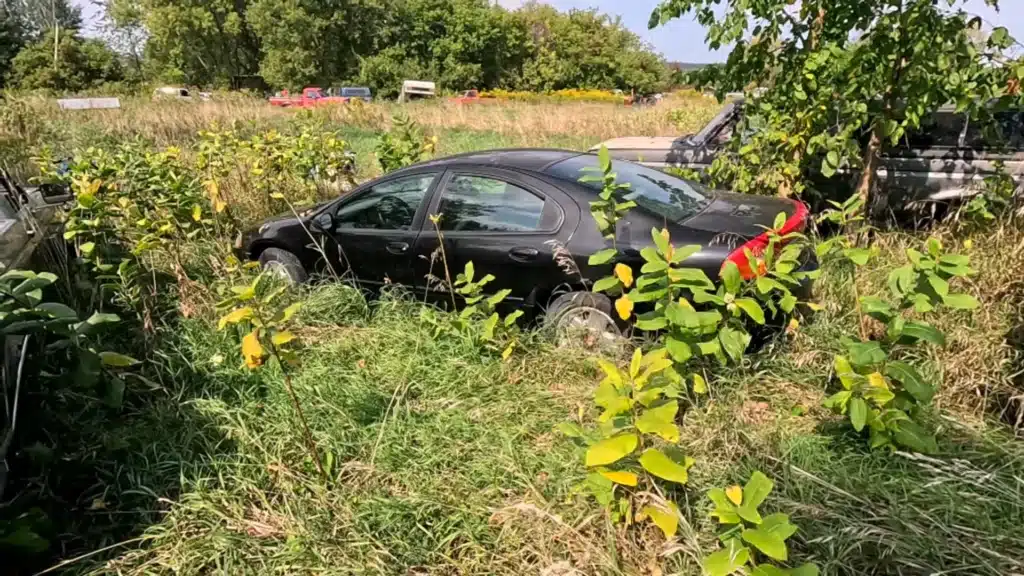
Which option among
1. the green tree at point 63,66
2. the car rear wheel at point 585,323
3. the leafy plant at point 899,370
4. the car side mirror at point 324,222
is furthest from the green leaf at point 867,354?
the green tree at point 63,66

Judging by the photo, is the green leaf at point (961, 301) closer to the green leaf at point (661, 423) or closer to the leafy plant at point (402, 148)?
the green leaf at point (661, 423)

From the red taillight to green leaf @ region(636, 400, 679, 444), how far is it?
38.6 inches

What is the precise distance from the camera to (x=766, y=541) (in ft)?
6.02

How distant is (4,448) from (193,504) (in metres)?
0.76

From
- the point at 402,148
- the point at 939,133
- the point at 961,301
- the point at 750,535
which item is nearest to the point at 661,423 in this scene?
the point at 750,535

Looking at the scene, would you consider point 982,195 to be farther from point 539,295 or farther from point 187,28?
point 187,28

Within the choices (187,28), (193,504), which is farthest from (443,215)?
(187,28)

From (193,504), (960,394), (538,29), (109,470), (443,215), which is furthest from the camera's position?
(538,29)

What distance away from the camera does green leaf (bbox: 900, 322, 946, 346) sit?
2500 millimetres

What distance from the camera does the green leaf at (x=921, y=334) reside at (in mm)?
2500

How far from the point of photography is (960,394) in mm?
3324

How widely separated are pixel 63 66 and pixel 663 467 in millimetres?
46906

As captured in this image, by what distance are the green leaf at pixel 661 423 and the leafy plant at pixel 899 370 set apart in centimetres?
96

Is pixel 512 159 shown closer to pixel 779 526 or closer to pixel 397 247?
pixel 397 247
